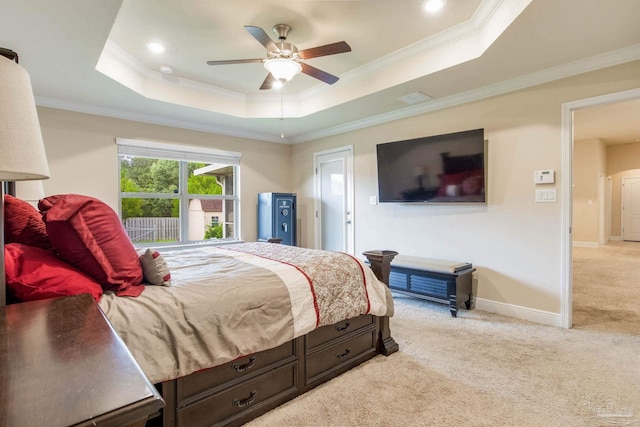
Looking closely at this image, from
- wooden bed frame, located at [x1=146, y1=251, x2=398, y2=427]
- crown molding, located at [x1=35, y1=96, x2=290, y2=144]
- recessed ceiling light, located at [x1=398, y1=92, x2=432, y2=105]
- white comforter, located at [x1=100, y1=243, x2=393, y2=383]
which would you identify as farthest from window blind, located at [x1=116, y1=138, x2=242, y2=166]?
wooden bed frame, located at [x1=146, y1=251, x2=398, y2=427]

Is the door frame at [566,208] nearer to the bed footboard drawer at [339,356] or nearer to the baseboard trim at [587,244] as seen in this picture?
the bed footboard drawer at [339,356]

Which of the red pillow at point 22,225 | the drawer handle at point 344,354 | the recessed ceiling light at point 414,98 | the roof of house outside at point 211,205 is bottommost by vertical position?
the drawer handle at point 344,354

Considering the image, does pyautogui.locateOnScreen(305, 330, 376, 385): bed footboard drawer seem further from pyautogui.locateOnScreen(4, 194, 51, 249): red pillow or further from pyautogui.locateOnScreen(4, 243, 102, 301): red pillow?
pyautogui.locateOnScreen(4, 194, 51, 249): red pillow

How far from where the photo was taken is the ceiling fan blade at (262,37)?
87.4 inches

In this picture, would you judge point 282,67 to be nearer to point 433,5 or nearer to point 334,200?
point 433,5

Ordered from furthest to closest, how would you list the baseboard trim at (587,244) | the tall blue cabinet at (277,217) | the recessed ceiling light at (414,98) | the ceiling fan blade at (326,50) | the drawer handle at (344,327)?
the baseboard trim at (587,244), the tall blue cabinet at (277,217), the recessed ceiling light at (414,98), the ceiling fan blade at (326,50), the drawer handle at (344,327)

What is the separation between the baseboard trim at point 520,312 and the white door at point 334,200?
1.97 m

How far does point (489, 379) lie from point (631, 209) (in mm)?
10067

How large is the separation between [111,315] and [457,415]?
71.9 inches

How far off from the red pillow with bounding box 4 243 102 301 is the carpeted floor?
1149 mm

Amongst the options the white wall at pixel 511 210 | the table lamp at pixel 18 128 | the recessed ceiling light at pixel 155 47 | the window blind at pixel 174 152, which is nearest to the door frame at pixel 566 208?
→ the white wall at pixel 511 210

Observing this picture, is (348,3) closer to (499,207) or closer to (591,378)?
(499,207)

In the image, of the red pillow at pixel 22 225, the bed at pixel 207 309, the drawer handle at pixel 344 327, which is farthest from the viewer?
the drawer handle at pixel 344 327

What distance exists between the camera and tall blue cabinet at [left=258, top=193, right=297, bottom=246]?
5.14 meters
